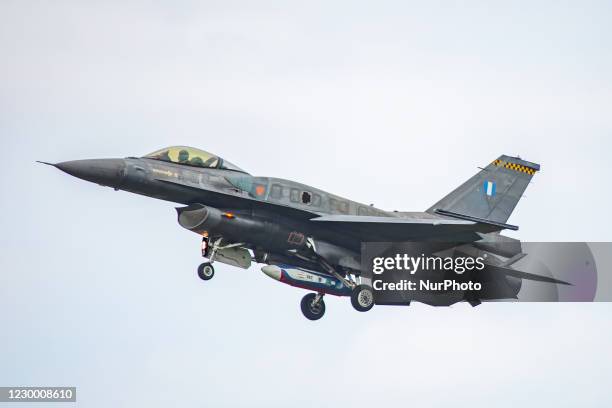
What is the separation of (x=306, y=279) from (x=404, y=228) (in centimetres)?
308

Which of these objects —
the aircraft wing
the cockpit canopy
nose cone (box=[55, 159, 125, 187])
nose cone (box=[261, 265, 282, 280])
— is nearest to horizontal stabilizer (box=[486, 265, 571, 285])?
the aircraft wing

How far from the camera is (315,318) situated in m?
37.2

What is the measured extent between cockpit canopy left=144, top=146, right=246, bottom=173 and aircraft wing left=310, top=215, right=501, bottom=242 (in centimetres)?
293

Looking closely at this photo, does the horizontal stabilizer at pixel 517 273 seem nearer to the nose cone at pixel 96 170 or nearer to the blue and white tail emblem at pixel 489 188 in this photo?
the blue and white tail emblem at pixel 489 188

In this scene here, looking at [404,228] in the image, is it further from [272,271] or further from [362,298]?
[272,271]

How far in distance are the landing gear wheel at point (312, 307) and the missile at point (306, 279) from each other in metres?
1.52

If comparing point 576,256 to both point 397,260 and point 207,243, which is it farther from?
point 207,243

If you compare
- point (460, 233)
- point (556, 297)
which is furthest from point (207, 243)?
point (556, 297)

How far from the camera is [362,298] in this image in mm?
35312

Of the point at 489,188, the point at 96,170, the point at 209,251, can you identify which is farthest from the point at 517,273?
the point at 96,170

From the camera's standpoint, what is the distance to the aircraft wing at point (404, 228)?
34.0 metres

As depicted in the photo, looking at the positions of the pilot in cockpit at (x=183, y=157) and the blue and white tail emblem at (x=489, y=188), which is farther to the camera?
the blue and white tail emblem at (x=489, y=188)

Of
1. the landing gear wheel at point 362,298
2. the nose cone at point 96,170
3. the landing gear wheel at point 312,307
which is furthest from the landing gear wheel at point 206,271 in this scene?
the landing gear wheel at point 312,307

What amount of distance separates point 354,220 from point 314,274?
2144 mm
